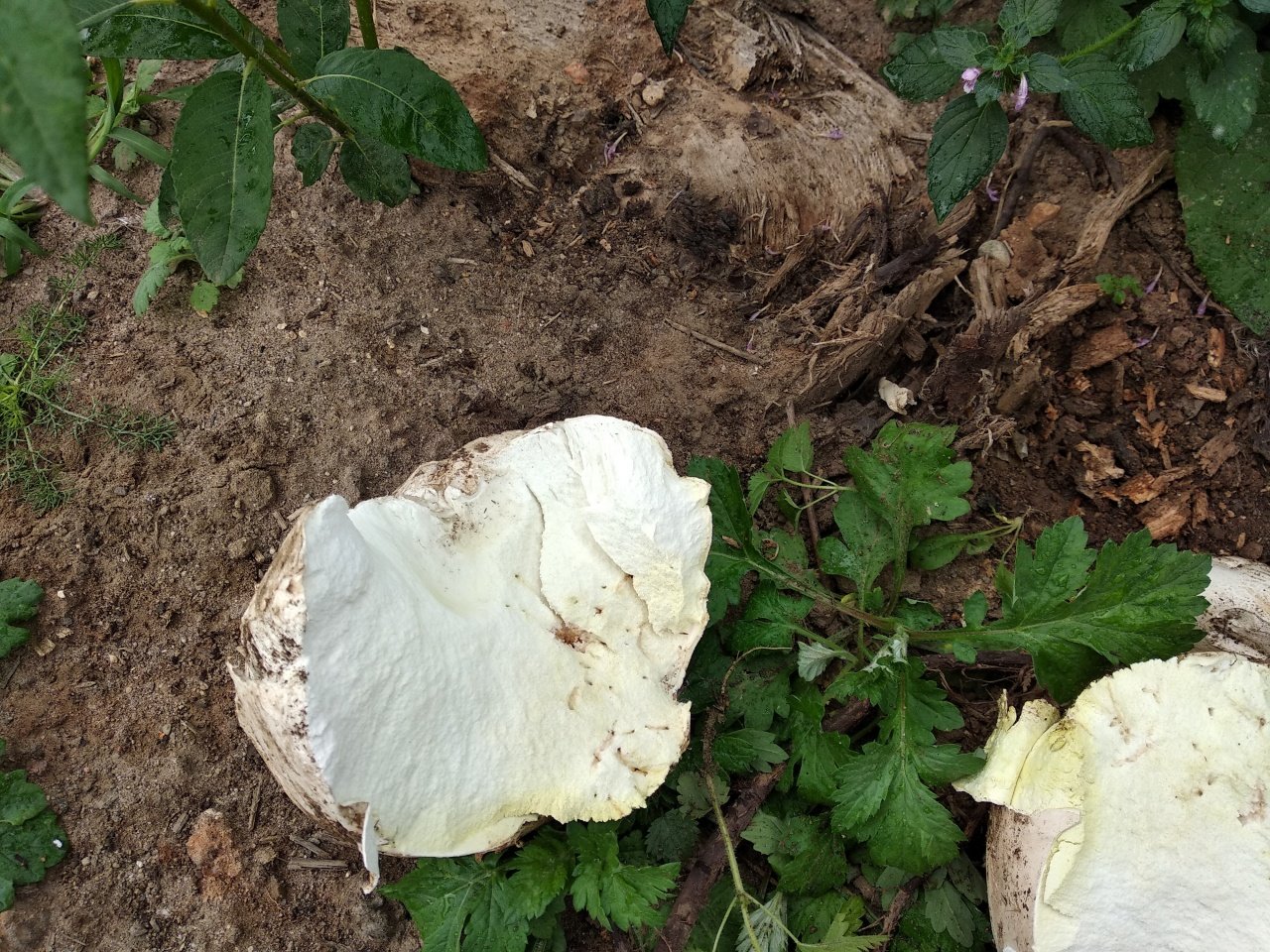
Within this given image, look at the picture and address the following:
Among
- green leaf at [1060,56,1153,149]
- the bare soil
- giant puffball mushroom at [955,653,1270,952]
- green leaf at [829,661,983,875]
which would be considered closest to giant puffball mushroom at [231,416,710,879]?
green leaf at [829,661,983,875]

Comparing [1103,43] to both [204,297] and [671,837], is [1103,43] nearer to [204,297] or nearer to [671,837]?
[671,837]

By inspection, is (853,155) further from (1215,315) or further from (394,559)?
(394,559)

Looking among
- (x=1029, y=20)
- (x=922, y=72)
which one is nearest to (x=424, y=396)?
(x=922, y=72)

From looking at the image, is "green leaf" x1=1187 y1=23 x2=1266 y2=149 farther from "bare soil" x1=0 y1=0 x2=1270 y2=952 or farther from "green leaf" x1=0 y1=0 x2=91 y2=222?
"green leaf" x1=0 y1=0 x2=91 y2=222

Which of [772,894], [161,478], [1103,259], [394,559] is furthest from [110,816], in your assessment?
[1103,259]

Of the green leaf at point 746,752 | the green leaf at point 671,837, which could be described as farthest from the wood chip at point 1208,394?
the green leaf at point 671,837

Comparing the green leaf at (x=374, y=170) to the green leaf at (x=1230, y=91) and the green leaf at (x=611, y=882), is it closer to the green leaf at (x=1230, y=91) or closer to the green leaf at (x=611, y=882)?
the green leaf at (x=611, y=882)
